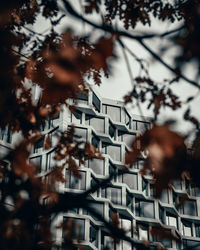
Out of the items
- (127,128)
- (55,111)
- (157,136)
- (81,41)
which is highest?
(127,128)

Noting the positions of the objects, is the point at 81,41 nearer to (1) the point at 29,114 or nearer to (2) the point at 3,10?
(1) the point at 29,114

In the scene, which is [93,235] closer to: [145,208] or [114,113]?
[145,208]

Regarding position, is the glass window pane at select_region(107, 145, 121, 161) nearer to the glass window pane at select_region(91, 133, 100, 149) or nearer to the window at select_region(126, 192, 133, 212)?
the glass window pane at select_region(91, 133, 100, 149)

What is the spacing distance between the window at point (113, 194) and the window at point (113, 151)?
172 inches

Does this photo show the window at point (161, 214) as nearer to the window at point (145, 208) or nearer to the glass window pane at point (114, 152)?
the window at point (145, 208)

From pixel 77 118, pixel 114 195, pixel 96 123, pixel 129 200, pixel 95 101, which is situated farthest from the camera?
pixel 95 101

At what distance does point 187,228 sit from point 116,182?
1049 cm

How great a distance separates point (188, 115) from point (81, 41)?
6.49 ft

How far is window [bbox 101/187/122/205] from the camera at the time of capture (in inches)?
1489

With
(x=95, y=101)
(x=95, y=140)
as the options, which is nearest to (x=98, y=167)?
(x=95, y=140)

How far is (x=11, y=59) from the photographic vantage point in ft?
9.87

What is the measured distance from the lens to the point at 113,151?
138 ft

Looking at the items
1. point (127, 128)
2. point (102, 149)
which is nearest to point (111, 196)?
point (102, 149)

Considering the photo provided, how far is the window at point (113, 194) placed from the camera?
37828mm
